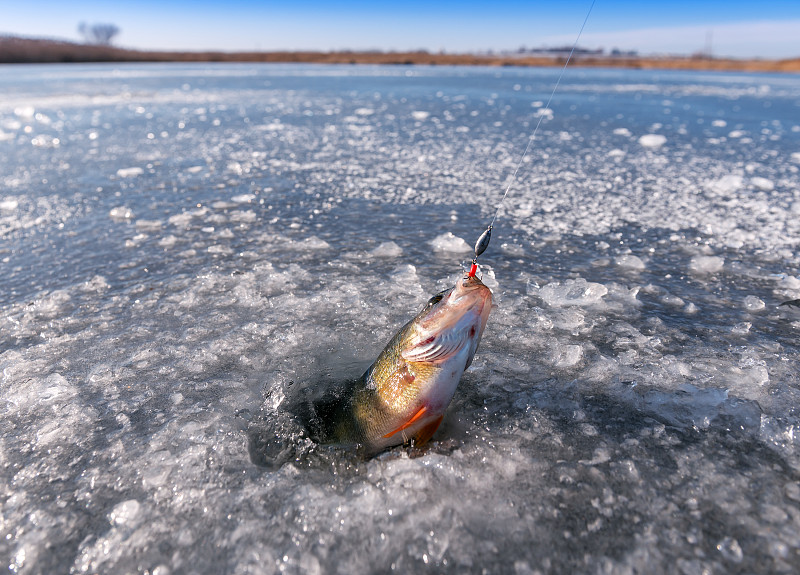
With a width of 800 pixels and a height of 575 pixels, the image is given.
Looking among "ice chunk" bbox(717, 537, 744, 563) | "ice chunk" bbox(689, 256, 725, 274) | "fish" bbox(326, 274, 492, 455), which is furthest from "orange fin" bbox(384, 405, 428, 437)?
"ice chunk" bbox(689, 256, 725, 274)

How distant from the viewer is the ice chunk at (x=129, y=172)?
636 centimetres

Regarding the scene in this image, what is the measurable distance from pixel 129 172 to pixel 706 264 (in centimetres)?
649

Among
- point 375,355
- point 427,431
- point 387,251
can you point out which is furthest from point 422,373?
point 387,251

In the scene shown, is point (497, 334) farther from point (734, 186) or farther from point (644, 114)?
Answer: point (644, 114)

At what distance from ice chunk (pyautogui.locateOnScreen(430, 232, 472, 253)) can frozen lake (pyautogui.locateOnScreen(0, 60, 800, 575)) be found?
3 cm

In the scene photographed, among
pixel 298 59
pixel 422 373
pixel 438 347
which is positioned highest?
pixel 438 347

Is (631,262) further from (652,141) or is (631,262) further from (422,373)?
(652,141)

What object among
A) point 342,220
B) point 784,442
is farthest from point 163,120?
point 784,442

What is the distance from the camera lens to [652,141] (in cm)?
829

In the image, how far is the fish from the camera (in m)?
1.92

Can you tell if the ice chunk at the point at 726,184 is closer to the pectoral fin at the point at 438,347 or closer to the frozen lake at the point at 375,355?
the frozen lake at the point at 375,355

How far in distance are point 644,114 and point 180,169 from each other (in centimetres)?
1030

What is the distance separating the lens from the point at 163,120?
35.0 ft

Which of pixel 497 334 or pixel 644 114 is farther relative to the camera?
pixel 644 114
